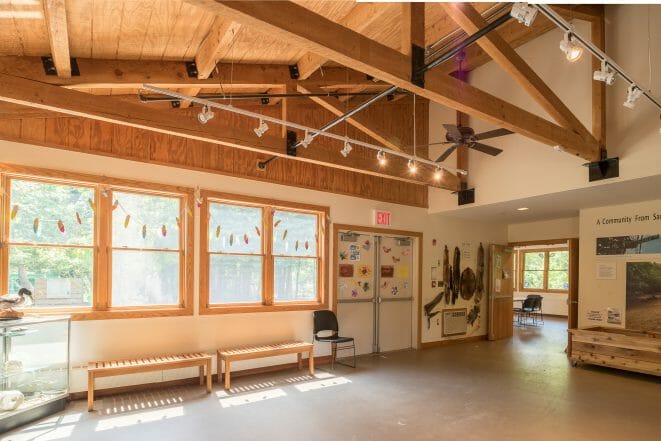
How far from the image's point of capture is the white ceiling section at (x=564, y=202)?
213 inches

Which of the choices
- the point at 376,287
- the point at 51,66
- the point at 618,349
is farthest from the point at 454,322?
the point at 51,66

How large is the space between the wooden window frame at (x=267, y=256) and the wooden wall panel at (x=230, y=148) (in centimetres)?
35

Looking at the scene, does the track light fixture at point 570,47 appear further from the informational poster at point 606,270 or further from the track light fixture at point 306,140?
the informational poster at point 606,270

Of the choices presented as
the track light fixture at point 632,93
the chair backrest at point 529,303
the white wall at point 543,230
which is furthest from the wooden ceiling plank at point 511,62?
the chair backrest at point 529,303

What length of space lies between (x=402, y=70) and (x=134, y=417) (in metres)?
4.21

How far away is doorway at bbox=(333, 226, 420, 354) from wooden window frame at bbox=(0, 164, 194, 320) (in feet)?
7.99

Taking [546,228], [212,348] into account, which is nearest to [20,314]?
[212,348]

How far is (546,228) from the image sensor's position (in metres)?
8.83

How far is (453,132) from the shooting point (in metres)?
4.86

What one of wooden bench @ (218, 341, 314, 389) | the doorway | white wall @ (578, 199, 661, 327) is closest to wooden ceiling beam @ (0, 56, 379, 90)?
the doorway

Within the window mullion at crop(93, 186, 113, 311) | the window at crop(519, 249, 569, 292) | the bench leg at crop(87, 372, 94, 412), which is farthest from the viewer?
the window at crop(519, 249, 569, 292)

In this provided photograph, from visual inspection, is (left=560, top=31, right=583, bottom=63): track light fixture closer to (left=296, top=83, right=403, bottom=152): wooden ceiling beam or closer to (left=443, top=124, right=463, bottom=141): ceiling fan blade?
(left=443, top=124, right=463, bottom=141): ceiling fan blade

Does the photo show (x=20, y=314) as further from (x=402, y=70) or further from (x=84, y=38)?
(x=402, y=70)

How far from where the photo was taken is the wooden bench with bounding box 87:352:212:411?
4.21 meters
